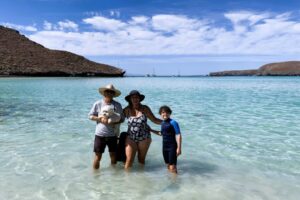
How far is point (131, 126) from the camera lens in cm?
677

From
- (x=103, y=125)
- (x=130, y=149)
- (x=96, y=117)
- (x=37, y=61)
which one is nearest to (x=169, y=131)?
(x=130, y=149)

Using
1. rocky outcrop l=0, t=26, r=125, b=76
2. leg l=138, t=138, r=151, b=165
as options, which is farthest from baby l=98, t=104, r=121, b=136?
rocky outcrop l=0, t=26, r=125, b=76

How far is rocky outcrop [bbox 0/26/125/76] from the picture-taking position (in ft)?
287

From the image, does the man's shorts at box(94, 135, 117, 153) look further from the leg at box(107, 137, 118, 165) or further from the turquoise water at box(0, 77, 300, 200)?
the turquoise water at box(0, 77, 300, 200)

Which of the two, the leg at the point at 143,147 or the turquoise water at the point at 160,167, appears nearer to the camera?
the turquoise water at the point at 160,167

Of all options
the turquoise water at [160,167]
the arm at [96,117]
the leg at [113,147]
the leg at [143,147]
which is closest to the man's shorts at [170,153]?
the turquoise water at [160,167]

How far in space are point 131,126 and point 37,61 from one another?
9839cm

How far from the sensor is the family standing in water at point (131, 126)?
6539mm

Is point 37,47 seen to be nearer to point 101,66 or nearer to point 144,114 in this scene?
point 101,66

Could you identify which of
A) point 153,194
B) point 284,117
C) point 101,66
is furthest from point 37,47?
point 153,194

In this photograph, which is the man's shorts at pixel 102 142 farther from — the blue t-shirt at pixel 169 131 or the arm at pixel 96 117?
the blue t-shirt at pixel 169 131

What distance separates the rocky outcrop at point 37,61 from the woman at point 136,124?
77.5m

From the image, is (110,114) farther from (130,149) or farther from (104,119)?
(130,149)

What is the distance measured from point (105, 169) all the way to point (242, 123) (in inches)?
301
